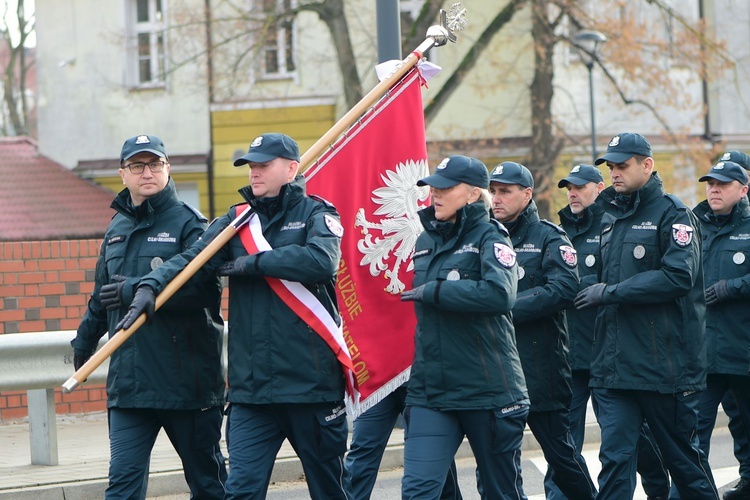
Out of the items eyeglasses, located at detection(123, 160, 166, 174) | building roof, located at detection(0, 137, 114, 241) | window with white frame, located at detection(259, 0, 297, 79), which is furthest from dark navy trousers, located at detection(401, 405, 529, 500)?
building roof, located at detection(0, 137, 114, 241)

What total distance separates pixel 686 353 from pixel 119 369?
2.92m

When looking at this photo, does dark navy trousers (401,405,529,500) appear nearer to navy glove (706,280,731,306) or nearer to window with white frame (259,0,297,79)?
navy glove (706,280,731,306)

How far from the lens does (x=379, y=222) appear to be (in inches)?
285

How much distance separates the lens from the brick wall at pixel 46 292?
10.8 meters

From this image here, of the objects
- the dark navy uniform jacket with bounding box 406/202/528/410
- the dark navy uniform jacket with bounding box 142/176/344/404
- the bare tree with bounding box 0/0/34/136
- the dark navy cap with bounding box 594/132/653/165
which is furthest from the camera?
the bare tree with bounding box 0/0/34/136

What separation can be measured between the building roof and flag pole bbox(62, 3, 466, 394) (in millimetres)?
15623

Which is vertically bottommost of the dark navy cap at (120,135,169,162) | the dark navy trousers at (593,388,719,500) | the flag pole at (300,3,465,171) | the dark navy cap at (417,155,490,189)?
the dark navy trousers at (593,388,719,500)

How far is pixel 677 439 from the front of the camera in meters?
6.59

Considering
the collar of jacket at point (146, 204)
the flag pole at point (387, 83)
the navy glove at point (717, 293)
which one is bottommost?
the navy glove at point (717, 293)

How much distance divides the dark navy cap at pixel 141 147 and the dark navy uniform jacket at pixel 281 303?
1.83 ft

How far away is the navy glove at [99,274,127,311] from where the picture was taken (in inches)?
241

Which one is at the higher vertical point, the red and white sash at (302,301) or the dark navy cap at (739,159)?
the dark navy cap at (739,159)

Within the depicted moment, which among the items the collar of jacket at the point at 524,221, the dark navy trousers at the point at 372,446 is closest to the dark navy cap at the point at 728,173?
the collar of jacket at the point at 524,221

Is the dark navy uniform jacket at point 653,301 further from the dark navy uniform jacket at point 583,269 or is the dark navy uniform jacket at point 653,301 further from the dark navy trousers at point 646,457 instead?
the dark navy uniform jacket at point 583,269
